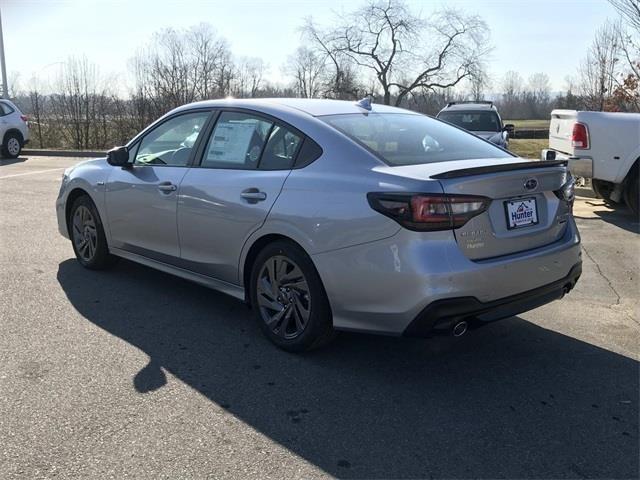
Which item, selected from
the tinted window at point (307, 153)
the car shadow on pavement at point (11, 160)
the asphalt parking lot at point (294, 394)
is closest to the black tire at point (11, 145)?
the car shadow on pavement at point (11, 160)

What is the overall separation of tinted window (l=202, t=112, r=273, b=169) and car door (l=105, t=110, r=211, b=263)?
23 cm

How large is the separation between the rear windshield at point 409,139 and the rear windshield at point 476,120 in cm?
976

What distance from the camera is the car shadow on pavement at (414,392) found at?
9.17 feet

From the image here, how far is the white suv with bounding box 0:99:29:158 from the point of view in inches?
690

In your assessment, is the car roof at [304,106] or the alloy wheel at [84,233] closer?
the car roof at [304,106]

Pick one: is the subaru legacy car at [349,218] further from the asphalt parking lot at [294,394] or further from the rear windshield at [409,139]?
the asphalt parking lot at [294,394]

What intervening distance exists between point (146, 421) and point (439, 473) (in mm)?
1469

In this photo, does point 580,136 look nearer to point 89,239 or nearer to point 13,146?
point 89,239

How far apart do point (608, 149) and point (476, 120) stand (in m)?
5.96

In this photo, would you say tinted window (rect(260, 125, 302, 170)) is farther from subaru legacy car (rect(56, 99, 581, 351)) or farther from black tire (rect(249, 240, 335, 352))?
black tire (rect(249, 240, 335, 352))

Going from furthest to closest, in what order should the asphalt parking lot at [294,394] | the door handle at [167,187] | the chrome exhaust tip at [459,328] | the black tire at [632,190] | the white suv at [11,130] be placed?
the white suv at [11,130]
the black tire at [632,190]
the door handle at [167,187]
the chrome exhaust tip at [459,328]
the asphalt parking lot at [294,394]

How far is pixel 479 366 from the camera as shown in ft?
12.4

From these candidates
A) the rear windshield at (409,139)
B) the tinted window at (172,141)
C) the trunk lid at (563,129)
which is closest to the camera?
the rear windshield at (409,139)

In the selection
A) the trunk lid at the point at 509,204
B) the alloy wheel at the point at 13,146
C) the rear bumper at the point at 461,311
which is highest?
the alloy wheel at the point at 13,146
